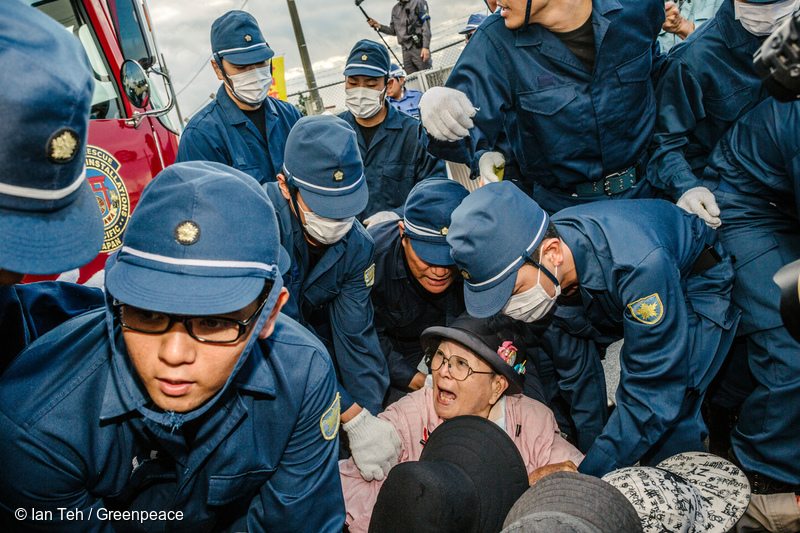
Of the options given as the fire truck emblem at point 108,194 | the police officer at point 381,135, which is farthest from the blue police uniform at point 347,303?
the police officer at point 381,135

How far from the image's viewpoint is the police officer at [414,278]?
289 centimetres

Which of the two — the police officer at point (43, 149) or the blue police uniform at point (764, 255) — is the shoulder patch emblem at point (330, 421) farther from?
the blue police uniform at point (764, 255)

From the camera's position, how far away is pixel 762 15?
2.36m

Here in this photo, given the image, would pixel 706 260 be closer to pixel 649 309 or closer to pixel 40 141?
pixel 649 309

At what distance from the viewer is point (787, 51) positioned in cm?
118

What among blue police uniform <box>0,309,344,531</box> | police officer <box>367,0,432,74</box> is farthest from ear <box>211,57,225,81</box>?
police officer <box>367,0,432,74</box>

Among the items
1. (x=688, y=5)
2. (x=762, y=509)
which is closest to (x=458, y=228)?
(x=762, y=509)

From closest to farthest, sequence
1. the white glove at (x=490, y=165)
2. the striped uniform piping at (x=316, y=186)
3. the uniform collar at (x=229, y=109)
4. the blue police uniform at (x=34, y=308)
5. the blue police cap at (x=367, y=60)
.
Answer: the blue police uniform at (x=34, y=308)
the striped uniform piping at (x=316, y=186)
the white glove at (x=490, y=165)
the uniform collar at (x=229, y=109)
the blue police cap at (x=367, y=60)

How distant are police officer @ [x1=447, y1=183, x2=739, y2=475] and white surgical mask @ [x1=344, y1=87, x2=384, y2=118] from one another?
2398 mm

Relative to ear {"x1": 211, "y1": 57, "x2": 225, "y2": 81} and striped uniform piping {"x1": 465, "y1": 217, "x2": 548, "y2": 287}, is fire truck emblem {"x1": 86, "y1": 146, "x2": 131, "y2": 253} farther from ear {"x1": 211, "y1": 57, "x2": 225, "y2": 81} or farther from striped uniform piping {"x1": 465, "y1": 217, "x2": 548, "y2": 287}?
striped uniform piping {"x1": 465, "y1": 217, "x2": 548, "y2": 287}

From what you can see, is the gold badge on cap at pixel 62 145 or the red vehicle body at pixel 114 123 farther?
the red vehicle body at pixel 114 123

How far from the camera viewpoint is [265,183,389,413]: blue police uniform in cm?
276

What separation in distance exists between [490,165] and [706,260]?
1.05m

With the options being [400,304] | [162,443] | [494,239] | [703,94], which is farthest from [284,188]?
[703,94]
